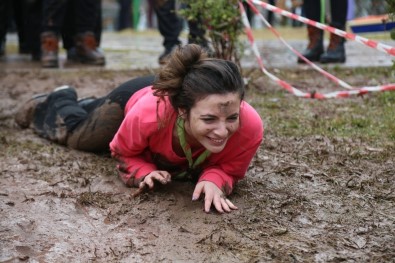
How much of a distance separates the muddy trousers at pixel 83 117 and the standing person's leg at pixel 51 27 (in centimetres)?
204

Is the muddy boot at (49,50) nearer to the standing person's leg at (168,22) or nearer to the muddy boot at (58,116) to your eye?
the standing person's leg at (168,22)

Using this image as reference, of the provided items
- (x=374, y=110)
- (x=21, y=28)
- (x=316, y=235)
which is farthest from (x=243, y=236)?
(x=21, y=28)

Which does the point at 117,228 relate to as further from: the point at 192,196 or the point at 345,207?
the point at 345,207

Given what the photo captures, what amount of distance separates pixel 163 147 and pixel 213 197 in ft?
1.32

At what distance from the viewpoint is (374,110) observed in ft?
15.5

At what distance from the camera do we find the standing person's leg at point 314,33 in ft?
21.3

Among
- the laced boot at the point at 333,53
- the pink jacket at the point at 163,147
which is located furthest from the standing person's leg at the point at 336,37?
the pink jacket at the point at 163,147

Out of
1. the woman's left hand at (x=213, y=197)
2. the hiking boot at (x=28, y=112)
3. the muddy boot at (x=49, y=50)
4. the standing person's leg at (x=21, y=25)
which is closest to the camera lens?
the woman's left hand at (x=213, y=197)

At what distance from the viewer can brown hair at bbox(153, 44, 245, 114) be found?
2.74m

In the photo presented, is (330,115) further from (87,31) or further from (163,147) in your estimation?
(87,31)

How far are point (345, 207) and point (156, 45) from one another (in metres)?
6.81

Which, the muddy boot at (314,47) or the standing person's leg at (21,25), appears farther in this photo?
the standing person's leg at (21,25)

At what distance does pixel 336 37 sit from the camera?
640 cm

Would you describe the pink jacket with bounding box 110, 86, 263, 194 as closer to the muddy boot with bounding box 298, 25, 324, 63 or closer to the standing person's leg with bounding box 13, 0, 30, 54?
the muddy boot with bounding box 298, 25, 324, 63
